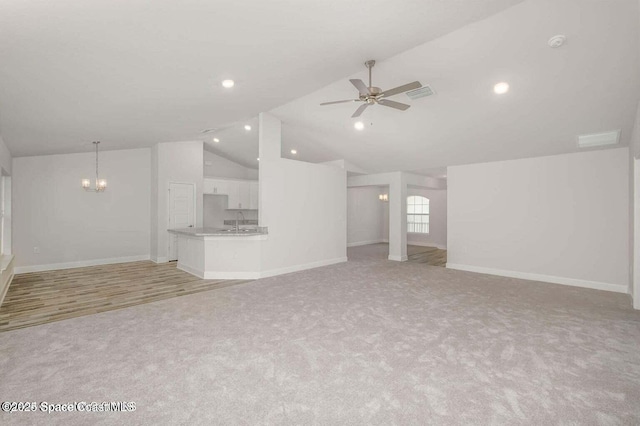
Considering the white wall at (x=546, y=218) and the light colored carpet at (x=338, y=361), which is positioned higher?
the white wall at (x=546, y=218)

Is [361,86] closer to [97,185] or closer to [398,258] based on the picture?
[398,258]

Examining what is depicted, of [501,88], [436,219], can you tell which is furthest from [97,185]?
[436,219]

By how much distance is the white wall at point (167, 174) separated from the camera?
24.7 feet

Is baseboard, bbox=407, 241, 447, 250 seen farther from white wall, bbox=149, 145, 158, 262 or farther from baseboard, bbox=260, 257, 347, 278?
white wall, bbox=149, 145, 158, 262

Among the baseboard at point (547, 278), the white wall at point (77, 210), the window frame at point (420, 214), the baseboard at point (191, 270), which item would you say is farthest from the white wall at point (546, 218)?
the white wall at point (77, 210)

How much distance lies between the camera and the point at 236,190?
31.2 feet

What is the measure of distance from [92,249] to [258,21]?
7278mm

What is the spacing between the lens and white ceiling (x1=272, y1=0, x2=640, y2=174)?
2.93 metres

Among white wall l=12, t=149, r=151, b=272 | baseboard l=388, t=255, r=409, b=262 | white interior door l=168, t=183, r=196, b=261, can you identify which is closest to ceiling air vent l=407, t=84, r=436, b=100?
baseboard l=388, t=255, r=409, b=262

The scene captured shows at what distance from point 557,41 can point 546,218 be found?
389 cm

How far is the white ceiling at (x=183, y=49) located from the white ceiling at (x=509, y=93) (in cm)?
23

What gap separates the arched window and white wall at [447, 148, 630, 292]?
14.1ft

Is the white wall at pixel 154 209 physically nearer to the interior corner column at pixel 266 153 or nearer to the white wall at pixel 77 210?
the white wall at pixel 77 210

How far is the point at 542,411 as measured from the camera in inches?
78.8
